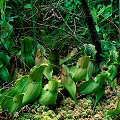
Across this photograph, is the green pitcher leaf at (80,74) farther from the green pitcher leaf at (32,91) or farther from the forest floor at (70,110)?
the green pitcher leaf at (32,91)

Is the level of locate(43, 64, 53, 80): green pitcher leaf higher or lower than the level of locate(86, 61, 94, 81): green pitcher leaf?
higher

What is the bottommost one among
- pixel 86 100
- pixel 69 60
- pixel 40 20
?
pixel 86 100

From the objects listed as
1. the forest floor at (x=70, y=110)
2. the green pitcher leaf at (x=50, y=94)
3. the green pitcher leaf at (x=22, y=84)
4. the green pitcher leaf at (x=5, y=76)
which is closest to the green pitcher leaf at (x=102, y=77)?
the forest floor at (x=70, y=110)

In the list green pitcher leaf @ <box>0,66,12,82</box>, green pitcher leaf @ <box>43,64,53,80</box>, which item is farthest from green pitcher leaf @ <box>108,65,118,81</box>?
green pitcher leaf @ <box>0,66,12,82</box>

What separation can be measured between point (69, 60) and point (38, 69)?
54 cm

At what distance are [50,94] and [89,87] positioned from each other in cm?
22

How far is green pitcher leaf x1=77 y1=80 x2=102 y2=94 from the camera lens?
5.52 ft

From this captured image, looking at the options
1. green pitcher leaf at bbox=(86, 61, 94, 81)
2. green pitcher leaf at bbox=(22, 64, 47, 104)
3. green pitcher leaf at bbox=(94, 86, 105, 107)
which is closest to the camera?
green pitcher leaf at bbox=(22, 64, 47, 104)

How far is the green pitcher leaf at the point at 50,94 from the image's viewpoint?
5.22 ft

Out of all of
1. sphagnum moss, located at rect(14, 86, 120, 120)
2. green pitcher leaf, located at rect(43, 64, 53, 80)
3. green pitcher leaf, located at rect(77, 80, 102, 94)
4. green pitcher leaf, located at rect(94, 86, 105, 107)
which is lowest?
sphagnum moss, located at rect(14, 86, 120, 120)

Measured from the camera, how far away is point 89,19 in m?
1.91

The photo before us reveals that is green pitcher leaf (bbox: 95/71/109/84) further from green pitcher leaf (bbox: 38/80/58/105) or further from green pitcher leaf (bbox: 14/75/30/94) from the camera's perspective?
green pitcher leaf (bbox: 14/75/30/94)

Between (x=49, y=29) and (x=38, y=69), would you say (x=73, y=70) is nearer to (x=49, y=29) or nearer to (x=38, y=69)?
(x=38, y=69)

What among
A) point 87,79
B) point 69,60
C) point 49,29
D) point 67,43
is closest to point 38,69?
point 87,79
